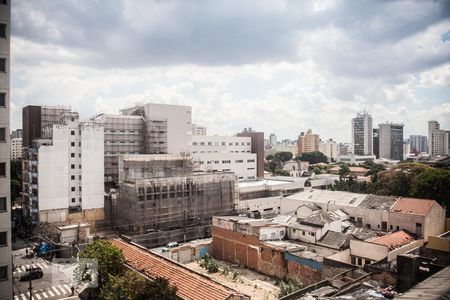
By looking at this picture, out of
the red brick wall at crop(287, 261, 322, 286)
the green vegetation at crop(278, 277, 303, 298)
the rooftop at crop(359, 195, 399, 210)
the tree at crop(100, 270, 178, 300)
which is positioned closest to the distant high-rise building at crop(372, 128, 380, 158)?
the rooftop at crop(359, 195, 399, 210)

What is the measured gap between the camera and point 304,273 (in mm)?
26312

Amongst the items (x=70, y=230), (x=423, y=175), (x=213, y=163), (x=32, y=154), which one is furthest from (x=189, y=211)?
(x=423, y=175)

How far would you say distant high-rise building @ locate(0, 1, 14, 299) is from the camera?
15250mm

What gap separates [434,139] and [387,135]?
39.6m

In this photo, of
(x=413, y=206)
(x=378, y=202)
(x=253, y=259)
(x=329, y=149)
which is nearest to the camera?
Result: (x=253, y=259)

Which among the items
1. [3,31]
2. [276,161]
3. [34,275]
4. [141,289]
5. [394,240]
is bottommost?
[34,275]

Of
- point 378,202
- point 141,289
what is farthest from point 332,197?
point 141,289

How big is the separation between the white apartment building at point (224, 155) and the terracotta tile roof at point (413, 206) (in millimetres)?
35381

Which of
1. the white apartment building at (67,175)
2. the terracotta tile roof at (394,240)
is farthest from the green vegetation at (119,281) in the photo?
the white apartment building at (67,175)

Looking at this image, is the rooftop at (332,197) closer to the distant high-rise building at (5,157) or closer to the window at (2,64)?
the distant high-rise building at (5,157)

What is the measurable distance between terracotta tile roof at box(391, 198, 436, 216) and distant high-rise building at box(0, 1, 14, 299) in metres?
33.0

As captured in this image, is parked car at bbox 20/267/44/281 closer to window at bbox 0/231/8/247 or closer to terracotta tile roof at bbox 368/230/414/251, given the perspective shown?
window at bbox 0/231/8/247

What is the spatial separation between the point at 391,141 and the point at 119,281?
16010 centimetres

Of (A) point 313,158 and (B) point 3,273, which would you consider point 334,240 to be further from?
(A) point 313,158
